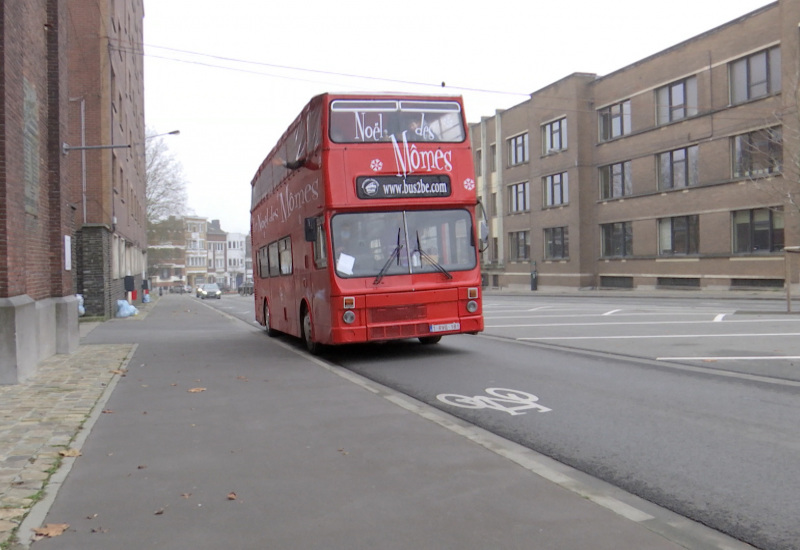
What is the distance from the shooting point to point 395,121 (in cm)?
1146

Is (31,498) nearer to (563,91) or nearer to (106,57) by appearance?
(106,57)

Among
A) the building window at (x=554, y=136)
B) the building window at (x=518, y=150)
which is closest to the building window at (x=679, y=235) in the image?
the building window at (x=554, y=136)

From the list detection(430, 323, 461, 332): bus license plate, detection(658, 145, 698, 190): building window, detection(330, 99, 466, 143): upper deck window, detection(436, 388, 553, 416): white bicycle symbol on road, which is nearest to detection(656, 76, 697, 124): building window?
detection(658, 145, 698, 190): building window

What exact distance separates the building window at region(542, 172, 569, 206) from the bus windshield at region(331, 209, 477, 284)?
34546 millimetres

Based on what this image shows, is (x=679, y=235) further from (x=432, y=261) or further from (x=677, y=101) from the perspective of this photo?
(x=432, y=261)

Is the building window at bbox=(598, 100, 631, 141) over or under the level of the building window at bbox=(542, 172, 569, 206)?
over

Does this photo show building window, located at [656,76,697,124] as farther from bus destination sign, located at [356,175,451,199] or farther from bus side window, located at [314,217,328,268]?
bus side window, located at [314,217,328,268]

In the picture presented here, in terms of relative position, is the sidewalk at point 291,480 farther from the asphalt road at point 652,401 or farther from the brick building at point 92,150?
the brick building at point 92,150

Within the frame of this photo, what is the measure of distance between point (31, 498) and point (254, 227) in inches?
616

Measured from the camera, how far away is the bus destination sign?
441 inches

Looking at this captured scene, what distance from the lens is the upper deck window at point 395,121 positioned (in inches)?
439

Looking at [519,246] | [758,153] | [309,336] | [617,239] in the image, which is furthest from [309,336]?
[519,246]

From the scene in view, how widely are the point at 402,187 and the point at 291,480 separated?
703 cm

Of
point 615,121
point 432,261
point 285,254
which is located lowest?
point 432,261
